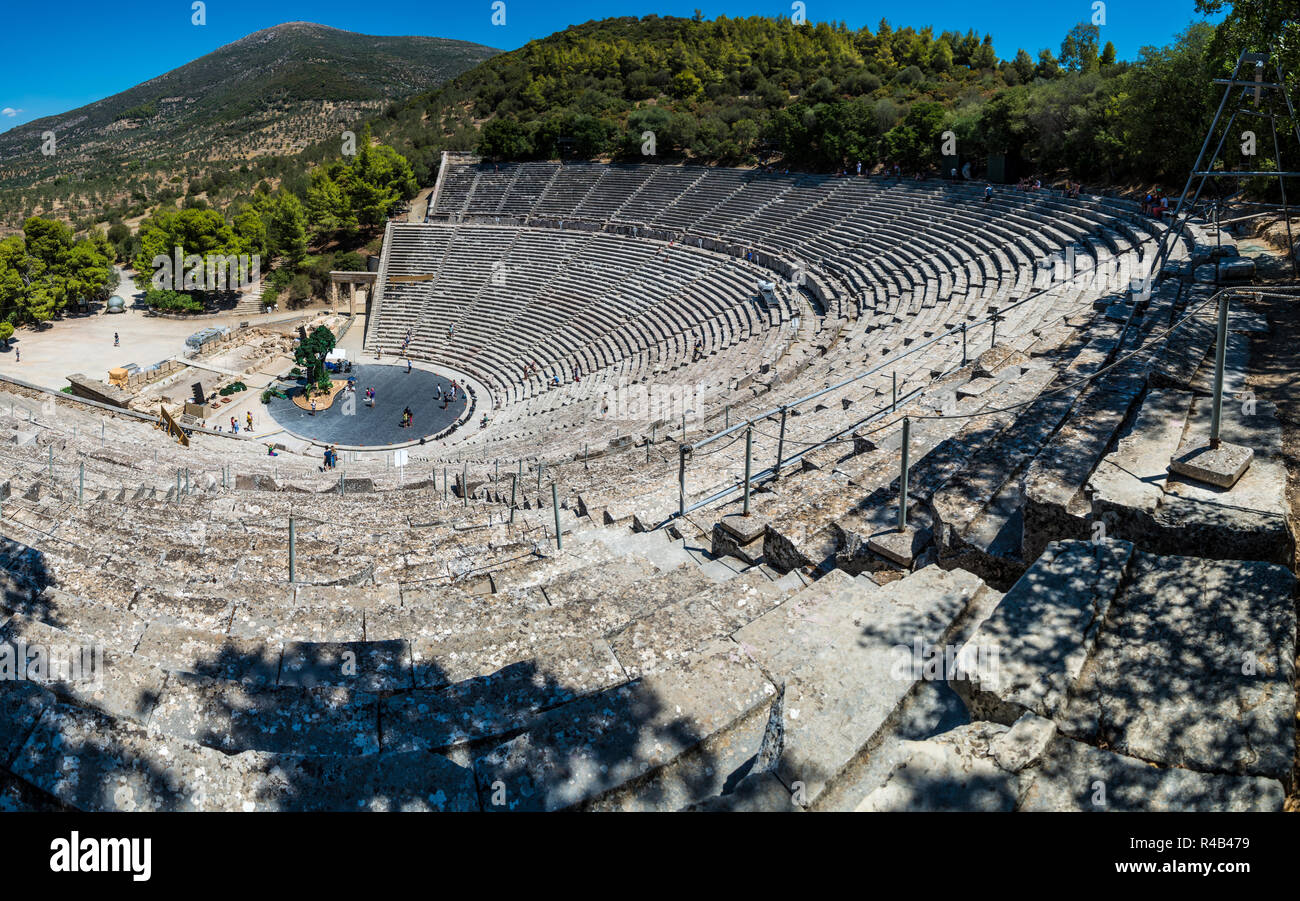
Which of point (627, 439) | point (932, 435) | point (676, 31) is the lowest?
point (627, 439)

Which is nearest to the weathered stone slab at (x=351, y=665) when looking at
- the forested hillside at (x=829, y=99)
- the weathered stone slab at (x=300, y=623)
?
the weathered stone slab at (x=300, y=623)

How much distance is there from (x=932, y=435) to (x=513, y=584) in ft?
16.9

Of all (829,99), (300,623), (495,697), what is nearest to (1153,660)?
(495,697)

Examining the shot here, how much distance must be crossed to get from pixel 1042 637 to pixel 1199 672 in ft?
2.28

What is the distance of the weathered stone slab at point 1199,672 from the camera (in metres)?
3.47

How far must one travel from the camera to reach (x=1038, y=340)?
13.0 m

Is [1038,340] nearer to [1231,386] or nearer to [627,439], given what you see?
[1231,386]

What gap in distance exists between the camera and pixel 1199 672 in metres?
3.87

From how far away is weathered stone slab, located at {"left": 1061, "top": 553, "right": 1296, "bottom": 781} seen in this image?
3.47 metres

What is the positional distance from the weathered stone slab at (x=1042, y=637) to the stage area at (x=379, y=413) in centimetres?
2317

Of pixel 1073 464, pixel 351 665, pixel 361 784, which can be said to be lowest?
pixel 351 665

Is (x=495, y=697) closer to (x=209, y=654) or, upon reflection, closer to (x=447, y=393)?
(x=209, y=654)

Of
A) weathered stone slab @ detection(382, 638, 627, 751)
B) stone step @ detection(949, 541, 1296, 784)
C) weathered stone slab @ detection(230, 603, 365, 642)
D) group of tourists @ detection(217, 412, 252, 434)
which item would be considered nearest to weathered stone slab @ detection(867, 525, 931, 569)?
stone step @ detection(949, 541, 1296, 784)
